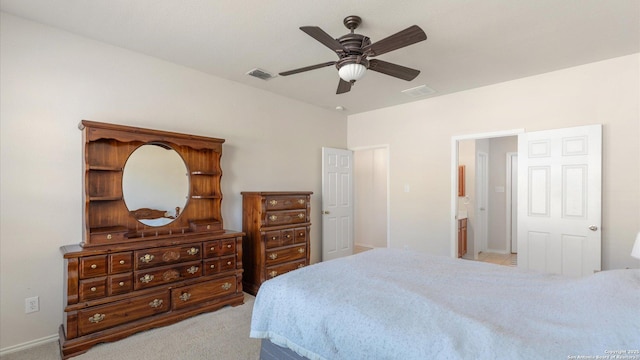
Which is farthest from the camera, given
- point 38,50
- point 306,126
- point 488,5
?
point 306,126

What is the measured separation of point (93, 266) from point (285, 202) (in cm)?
206

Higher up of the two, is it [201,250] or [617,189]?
[617,189]

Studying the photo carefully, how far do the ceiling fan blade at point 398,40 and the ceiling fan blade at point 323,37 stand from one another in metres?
0.18

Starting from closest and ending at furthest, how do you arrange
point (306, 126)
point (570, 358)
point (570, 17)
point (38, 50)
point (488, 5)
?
1. point (570, 358)
2. point (488, 5)
3. point (570, 17)
4. point (38, 50)
5. point (306, 126)

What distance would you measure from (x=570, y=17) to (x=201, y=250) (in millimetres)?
3848

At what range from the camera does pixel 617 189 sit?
124 inches

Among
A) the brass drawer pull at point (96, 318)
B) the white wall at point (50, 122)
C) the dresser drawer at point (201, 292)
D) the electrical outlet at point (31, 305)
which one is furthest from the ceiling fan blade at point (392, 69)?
the electrical outlet at point (31, 305)

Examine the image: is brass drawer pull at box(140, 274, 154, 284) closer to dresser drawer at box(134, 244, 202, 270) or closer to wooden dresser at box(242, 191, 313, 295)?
dresser drawer at box(134, 244, 202, 270)

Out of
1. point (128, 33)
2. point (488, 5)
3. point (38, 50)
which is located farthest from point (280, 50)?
point (38, 50)

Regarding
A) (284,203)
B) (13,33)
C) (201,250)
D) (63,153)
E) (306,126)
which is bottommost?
(201,250)

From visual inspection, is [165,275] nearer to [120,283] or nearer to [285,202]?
[120,283]

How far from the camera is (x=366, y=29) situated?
2555mm

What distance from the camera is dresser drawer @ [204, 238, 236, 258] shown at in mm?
3123

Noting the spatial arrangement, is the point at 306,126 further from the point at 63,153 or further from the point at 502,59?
the point at 63,153
